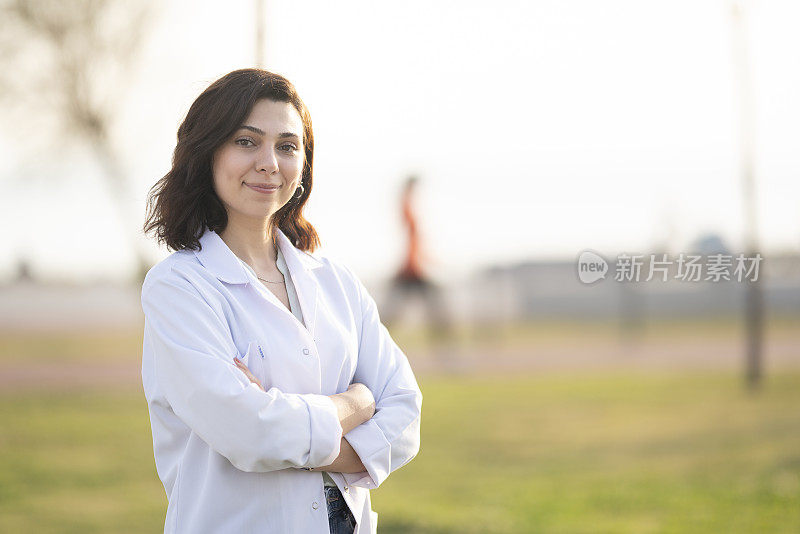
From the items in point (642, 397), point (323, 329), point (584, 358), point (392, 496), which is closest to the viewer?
point (323, 329)

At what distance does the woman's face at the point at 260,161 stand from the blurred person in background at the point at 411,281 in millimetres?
7232

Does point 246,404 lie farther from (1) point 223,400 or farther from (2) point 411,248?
(2) point 411,248

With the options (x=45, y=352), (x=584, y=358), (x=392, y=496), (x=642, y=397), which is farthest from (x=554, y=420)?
(x=45, y=352)

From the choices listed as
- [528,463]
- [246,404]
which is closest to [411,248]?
[528,463]

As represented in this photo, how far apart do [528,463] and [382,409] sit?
13.8 feet

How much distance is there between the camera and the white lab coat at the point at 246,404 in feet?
6.74

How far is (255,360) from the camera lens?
86.0 inches

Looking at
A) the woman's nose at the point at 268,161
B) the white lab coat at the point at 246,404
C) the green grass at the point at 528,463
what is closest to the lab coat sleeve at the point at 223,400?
the white lab coat at the point at 246,404

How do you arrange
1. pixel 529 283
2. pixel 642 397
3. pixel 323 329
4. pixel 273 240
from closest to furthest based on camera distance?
pixel 323 329 < pixel 273 240 < pixel 642 397 < pixel 529 283

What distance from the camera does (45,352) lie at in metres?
13.4

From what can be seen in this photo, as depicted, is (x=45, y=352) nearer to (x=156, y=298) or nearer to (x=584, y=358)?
(x=584, y=358)

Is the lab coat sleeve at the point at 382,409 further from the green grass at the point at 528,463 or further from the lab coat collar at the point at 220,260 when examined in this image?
the green grass at the point at 528,463

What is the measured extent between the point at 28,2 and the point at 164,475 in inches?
310

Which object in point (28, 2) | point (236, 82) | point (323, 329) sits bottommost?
point (323, 329)
